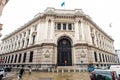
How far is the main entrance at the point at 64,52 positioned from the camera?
27.5 meters

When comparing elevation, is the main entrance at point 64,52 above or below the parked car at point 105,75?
above

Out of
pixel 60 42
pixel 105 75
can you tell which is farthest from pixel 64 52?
pixel 105 75

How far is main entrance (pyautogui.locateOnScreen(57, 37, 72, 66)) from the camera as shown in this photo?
27.5 meters

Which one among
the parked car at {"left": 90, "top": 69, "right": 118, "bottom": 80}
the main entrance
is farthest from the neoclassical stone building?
the parked car at {"left": 90, "top": 69, "right": 118, "bottom": 80}

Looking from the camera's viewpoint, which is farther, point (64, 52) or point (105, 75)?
point (64, 52)

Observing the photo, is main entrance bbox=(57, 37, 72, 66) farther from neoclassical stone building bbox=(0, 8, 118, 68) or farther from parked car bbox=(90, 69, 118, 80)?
parked car bbox=(90, 69, 118, 80)

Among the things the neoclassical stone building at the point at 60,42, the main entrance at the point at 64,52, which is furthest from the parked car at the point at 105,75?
the main entrance at the point at 64,52

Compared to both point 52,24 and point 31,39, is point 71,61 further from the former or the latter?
point 31,39

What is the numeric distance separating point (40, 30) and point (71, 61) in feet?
38.4

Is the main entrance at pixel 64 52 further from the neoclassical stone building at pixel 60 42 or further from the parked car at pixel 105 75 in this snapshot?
the parked car at pixel 105 75

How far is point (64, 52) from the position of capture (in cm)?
2842

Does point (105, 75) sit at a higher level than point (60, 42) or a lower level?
lower

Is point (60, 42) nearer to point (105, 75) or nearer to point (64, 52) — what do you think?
point (64, 52)

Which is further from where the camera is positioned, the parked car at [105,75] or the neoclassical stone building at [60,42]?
the neoclassical stone building at [60,42]
